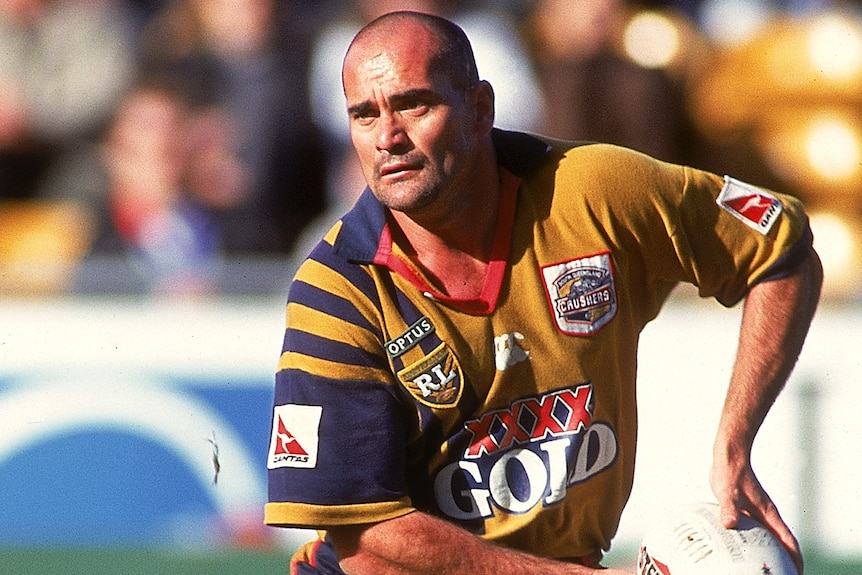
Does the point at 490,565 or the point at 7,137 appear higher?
the point at 7,137

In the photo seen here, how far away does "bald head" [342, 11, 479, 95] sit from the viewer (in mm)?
3641

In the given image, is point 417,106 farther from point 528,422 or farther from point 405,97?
point 528,422

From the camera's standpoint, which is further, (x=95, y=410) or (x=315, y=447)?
(x=95, y=410)

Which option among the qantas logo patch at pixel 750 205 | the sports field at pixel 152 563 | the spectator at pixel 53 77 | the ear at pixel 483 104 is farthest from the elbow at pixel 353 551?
the spectator at pixel 53 77

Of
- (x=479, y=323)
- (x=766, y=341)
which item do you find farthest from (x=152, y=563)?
(x=766, y=341)

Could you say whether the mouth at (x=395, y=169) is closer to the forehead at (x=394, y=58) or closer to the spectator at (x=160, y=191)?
the forehead at (x=394, y=58)

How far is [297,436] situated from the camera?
148 inches

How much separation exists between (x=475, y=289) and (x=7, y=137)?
19.1ft

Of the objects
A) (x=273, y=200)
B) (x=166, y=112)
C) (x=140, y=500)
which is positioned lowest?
(x=140, y=500)

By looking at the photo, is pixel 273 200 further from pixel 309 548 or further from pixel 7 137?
pixel 309 548

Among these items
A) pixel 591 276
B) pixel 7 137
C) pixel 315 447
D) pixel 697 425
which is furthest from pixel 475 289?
pixel 7 137

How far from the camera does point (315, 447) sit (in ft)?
12.3

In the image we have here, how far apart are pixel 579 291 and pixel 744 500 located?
0.67 metres

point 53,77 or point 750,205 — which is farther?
point 53,77
